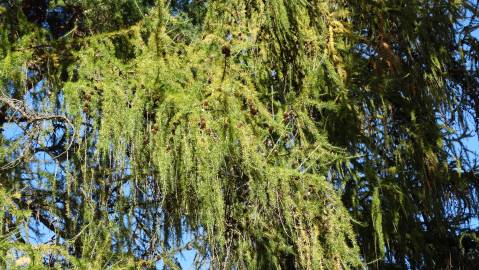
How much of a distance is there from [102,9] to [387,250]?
1.59m

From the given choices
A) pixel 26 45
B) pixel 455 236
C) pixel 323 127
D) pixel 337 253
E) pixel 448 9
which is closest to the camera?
pixel 337 253

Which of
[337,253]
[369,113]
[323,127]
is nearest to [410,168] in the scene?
[369,113]

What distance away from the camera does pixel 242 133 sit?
234 cm

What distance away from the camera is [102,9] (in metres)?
3.40

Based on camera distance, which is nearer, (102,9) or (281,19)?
(281,19)

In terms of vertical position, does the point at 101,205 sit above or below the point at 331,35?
below

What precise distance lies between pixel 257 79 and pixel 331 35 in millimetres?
444

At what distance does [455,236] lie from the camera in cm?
333

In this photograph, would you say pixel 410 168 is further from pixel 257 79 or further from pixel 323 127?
pixel 257 79

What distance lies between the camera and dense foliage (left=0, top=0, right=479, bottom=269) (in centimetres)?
238

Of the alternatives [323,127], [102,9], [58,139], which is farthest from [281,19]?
[58,139]

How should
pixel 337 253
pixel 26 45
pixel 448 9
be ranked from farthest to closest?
1. pixel 448 9
2. pixel 26 45
3. pixel 337 253

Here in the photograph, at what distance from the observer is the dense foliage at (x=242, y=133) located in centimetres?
238

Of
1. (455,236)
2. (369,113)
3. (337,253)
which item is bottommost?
(337,253)
